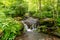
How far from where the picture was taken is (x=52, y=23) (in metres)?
14.2

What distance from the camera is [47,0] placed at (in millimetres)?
19312

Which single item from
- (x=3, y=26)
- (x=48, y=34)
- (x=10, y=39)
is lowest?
(x=48, y=34)

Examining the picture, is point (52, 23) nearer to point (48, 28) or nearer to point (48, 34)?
point (48, 28)

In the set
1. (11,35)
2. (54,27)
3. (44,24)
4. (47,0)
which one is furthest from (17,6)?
(11,35)

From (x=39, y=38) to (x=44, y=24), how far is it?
11.4 feet

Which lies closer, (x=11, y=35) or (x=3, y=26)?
(x=3, y=26)

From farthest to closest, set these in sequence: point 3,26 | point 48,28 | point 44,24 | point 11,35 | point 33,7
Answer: point 33,7
point 44,24
point 48,28
point 11,35
point 3,26

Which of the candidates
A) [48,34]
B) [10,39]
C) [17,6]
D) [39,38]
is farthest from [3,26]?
[17,6]

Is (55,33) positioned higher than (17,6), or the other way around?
(17,6)

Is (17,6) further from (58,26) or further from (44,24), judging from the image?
(58,26)

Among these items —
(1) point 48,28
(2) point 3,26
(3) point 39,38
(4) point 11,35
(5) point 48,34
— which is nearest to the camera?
(2) point 3,26

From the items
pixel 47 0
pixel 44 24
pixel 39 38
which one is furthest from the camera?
pixel 47 0

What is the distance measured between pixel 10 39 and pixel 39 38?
322 cm

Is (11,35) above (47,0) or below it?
below
